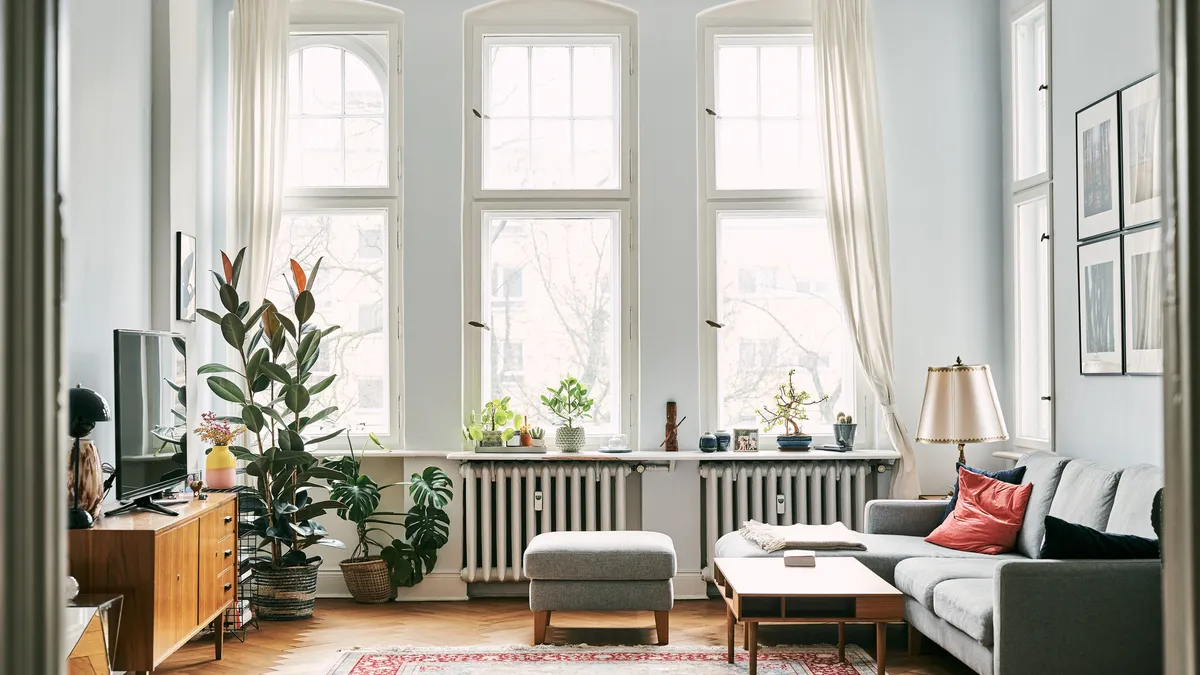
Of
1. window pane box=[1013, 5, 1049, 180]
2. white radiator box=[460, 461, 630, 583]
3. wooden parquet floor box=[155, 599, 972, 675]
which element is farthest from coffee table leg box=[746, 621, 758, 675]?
window pane box=[1013, 5, 1049, 180]

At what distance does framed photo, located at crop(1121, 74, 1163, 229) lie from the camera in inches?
160

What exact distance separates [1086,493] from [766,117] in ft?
9.33

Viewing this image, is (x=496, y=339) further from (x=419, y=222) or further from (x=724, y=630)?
(x=724, y=630)

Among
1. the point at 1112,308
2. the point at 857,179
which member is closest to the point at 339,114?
the point at 857,179

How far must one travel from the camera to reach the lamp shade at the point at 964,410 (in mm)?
4812

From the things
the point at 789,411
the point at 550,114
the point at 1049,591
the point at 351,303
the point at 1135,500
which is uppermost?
the point at 550,114

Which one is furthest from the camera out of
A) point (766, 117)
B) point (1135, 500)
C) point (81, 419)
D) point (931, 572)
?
point (766, 117)

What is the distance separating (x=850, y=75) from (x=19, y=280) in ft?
18.0

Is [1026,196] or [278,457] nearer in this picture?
[278,457]

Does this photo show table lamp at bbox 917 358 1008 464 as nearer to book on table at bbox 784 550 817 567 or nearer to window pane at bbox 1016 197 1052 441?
window pane at bbox 1016 197 1052 441

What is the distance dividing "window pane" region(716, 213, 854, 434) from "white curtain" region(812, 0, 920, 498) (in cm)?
23

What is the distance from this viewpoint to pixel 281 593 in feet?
16.6

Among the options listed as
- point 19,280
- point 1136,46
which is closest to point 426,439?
point 1136,46

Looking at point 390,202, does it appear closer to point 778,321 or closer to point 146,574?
point 778,321
